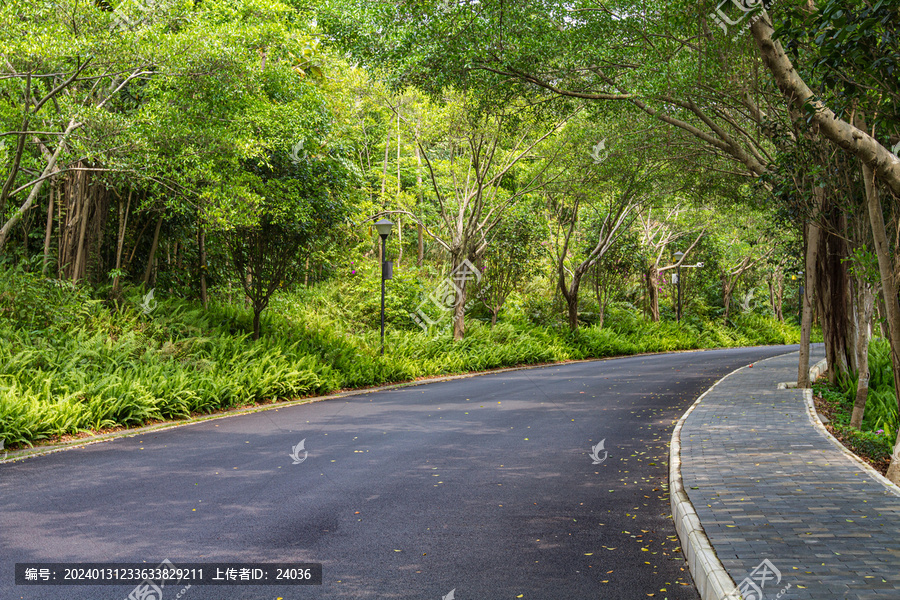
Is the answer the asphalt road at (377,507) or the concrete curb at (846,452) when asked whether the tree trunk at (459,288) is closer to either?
the asphalt road at (377,507)

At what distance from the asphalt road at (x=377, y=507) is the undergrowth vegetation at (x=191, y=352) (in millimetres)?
1067

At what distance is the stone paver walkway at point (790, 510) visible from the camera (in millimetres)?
4246

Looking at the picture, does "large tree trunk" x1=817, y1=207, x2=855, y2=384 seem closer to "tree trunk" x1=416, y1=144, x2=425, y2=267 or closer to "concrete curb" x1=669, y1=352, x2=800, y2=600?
"concrete curb" x1=669, y1=352, x2=800, y2=600

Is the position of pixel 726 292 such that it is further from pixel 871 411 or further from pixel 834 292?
pixel 871 411

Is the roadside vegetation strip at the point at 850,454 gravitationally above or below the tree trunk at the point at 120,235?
below

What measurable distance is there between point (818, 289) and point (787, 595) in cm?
1127

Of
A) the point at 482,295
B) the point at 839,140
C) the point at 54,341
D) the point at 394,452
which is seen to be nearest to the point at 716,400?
the point at 394,452

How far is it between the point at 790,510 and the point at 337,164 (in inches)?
532

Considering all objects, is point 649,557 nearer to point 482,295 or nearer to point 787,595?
point 787,595

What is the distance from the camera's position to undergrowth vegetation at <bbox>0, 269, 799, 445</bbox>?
35.7 ft

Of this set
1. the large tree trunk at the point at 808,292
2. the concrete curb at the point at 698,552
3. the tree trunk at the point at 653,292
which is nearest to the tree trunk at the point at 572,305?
the tree trunk at the point at 653,292

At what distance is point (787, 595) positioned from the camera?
13.0ft

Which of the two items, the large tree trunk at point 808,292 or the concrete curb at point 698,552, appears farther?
the large tree trunk at point 808,292

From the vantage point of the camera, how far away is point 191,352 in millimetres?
14555
